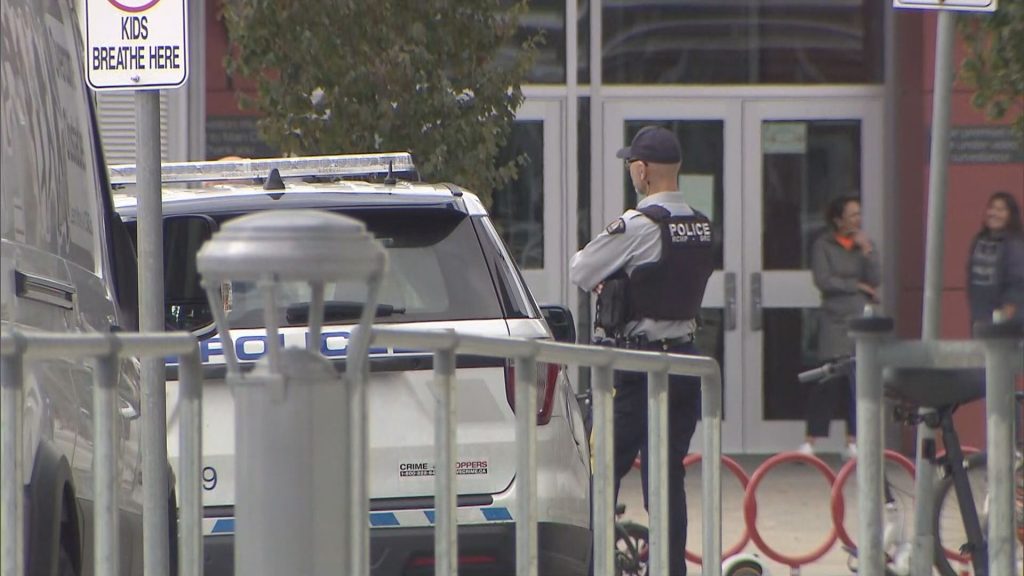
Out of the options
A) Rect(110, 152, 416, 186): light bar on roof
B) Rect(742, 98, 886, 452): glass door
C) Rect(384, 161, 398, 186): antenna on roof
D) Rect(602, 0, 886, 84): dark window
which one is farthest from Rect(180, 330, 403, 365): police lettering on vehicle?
Rect(742, 98, 886, 452): glass door

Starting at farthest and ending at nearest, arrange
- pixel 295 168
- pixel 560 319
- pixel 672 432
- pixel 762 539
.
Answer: pixel 762 539
pixel 560 319
pixel 295 168
pixel 672 432

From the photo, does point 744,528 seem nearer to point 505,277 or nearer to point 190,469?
point 505,277

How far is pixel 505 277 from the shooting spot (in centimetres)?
547

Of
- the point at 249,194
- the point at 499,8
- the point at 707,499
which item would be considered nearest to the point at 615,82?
the point at 499,8

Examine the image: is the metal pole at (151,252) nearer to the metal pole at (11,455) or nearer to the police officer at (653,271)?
the metal pole at (11,455)

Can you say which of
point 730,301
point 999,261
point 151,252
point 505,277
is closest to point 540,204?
point 730,301

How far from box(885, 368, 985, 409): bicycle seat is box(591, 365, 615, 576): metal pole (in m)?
0.67

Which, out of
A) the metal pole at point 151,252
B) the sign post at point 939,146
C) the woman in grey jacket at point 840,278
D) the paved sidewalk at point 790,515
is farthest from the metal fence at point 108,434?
the woman in grey jacket at point 840,278

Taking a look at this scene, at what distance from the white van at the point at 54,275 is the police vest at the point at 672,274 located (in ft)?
7.61

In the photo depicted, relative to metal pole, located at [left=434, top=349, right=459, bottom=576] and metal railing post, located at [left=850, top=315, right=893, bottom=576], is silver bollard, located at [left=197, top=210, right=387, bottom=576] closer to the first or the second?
metal pole, located at [left=434, top=349, right=459, bottom=576]

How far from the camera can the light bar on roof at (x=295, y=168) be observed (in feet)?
21.0

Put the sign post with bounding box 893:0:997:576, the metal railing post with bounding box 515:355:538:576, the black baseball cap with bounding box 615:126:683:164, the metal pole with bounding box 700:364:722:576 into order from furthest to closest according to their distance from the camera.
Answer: the black baseball cap with bounding box 615:126:683:164
the sign post with bounding box 893:0:997:576
the metal pole with bounding box 700:364:722:576
the metal railing post with bounding box 515:355:538:576

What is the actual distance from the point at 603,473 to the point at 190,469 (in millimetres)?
983

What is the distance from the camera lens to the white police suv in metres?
4.30
